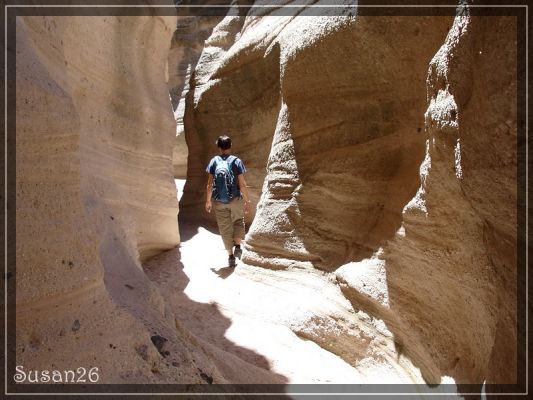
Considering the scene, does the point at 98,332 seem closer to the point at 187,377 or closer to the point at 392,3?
the point at 187,377

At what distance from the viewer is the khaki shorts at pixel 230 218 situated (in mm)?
4477

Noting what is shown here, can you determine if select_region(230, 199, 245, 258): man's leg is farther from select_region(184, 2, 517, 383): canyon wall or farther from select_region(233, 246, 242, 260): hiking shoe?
select_region(184, 2, 517, 383): canyon wall

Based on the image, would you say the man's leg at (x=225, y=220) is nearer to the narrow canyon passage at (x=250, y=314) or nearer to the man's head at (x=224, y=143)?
the narrow canyon passage at (x=250, y=314)

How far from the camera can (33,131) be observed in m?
1.64

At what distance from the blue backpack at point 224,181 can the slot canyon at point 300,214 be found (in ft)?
1.34

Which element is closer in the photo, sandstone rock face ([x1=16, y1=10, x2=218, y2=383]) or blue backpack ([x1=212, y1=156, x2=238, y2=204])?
sandstone rock face ([x1=16, y1=10, x2=218, y2=383])

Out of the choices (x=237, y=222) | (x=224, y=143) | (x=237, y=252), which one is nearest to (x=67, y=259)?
(x=224, y=143)

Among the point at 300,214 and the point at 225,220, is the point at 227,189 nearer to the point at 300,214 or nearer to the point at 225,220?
the point at 225,220

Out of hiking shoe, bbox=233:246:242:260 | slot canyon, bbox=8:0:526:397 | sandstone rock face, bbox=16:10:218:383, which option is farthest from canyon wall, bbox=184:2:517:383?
sandstone rock face, bbox=16:10:218:383

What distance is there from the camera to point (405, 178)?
3.46 m

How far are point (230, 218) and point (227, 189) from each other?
1.20 ft

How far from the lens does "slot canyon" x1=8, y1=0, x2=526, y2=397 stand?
162 centimetres

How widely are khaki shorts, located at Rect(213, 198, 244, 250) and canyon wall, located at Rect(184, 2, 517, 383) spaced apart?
0.22 metres
